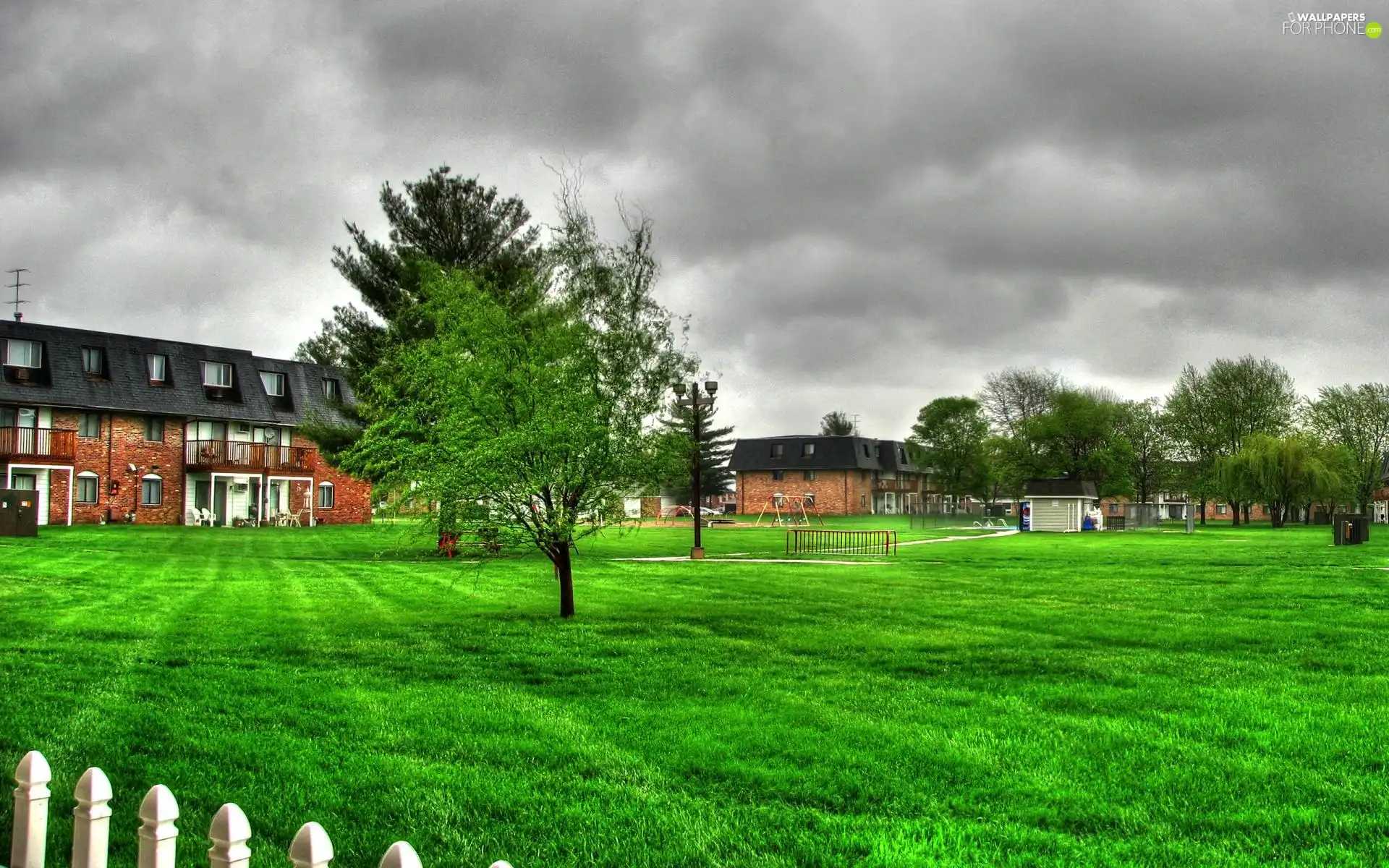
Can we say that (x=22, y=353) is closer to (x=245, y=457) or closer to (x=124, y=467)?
(x=124, y=467)

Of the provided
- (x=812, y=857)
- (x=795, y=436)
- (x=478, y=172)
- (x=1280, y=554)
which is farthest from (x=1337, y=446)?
(x=812, y=857)

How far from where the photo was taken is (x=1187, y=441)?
82.3 meters

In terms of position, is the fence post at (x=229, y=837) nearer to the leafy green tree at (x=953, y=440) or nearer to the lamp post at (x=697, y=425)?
the lamp post at (x=697, y=425)

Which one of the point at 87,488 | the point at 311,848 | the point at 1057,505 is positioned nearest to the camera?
the point at 311,848

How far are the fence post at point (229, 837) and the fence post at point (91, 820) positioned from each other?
0.61 metres

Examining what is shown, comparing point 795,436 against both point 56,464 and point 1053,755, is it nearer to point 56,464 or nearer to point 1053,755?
point 56,464

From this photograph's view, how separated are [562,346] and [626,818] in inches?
366

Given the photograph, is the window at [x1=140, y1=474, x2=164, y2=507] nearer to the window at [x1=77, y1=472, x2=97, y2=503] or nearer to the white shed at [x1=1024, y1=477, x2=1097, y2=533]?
the window at [x1=77, y1=472, x2=97, y2=503]

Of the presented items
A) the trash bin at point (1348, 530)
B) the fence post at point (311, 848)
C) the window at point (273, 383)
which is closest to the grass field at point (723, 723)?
the fence post at point (311, 848)

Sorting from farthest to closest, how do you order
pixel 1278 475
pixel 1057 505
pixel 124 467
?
pixel 1278 475, pixel 1057 505, pixel 124 467

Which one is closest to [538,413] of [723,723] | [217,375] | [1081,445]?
[723,723]

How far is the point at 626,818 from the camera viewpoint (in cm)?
600

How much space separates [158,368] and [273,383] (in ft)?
20.1

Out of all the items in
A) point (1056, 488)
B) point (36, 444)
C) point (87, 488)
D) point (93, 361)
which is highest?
point (93, 361)
